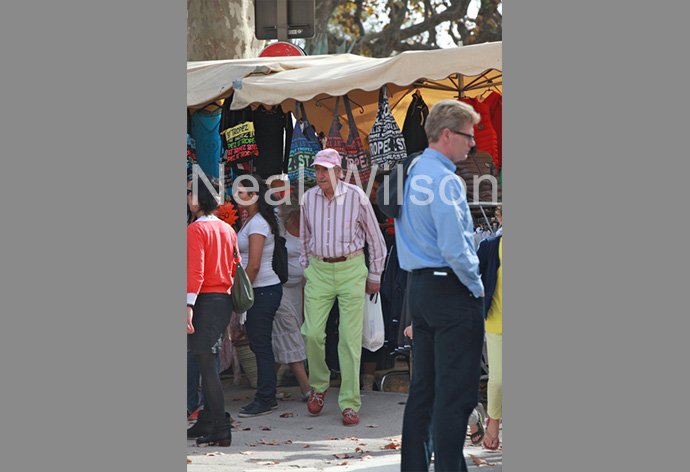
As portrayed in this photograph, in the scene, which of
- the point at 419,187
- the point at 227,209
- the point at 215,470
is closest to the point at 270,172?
the point at 227,209

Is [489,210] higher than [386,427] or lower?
higher

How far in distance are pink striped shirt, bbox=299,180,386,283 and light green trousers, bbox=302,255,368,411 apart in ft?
0.34

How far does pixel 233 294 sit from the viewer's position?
17.8 feet

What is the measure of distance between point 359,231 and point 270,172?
1.38m

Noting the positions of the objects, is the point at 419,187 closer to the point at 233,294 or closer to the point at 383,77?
the point at 233,294

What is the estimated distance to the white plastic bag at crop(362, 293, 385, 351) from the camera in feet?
21.8

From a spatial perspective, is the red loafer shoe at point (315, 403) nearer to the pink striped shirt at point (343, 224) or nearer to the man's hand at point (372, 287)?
the man's hand at point (372, 287)

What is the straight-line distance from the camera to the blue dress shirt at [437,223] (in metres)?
3.72

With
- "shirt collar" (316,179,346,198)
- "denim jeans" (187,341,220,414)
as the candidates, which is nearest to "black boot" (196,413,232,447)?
"denim jeans" (187,341,220,414)

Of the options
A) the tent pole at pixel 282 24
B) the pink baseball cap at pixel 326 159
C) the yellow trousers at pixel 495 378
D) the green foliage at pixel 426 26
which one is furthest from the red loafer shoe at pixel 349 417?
the green foliage at pixel 426 26

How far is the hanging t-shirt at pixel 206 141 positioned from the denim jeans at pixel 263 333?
4.96 feet

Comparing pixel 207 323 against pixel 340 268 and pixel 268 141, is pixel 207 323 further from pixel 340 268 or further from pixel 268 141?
pixel 268 141

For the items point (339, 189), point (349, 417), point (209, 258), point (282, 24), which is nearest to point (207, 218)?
point (209, 258)

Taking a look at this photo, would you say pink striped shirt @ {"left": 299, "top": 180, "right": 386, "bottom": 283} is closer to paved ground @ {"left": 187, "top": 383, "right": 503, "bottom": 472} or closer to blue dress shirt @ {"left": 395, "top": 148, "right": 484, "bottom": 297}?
paved ground @ {"left": 187, "top": 383, "right": 503, "bottom": 472}
